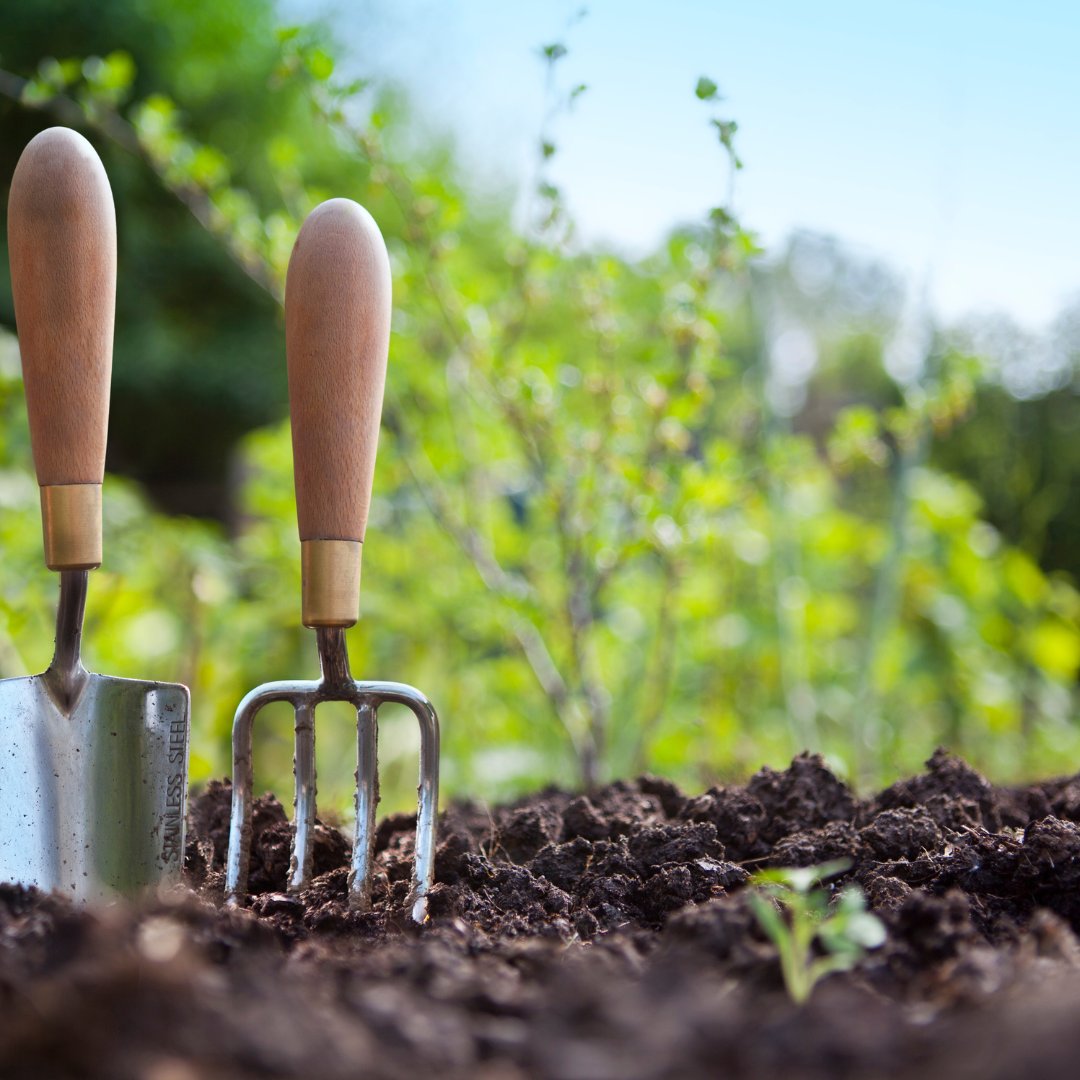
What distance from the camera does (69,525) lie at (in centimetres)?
97

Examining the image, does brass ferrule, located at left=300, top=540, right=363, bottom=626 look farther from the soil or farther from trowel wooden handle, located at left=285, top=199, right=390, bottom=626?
the soil

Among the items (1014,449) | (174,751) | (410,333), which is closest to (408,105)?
(1014,449)

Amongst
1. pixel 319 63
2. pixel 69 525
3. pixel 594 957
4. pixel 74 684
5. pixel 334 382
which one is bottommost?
pixel 594 957

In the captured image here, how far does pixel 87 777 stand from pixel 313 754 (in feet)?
0.64

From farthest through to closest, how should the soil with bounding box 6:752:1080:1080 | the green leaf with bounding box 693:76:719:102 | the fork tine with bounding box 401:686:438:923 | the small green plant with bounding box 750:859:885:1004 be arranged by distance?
1. the green leaf with bounding box 693:76:719:102
2. the fork tine with bounding box 401:686:438:923
3. the small green plant with bounding box 750:859:885:1004
4. the soil with bounding box 6:752:1080:1080

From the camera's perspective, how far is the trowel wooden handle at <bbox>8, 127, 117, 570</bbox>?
0.92 meters

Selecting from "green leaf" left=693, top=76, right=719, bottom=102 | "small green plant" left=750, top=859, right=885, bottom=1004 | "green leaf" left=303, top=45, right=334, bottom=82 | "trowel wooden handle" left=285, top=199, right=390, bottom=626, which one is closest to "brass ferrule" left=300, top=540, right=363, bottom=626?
"trowel wooden handle" left=285, top=199, right=390, bottom=626

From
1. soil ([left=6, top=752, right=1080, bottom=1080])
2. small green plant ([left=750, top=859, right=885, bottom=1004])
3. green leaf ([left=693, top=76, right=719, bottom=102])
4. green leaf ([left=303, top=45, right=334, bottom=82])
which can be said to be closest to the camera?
soil ([left=6, top=752, right=1080, bottom=1080])

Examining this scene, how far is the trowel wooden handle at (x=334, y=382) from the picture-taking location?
910 mm

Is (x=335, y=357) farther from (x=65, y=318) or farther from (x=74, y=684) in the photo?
(x=74, y=684)

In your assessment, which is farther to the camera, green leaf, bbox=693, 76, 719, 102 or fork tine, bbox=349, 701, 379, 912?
green leaf, bbox=693, 76, 719, 102

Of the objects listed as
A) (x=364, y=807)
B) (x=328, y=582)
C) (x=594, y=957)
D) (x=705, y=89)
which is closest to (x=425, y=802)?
(x=364, y=807)

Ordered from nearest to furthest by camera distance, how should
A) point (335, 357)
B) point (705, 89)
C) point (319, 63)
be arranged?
1. point (335, 357)
2. point (705, 89)
3. point (319, 63)

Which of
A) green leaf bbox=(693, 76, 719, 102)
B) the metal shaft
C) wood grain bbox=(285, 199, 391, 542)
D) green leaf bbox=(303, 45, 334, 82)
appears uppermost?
green leaf bbox=(303, 45, 334, 82)
